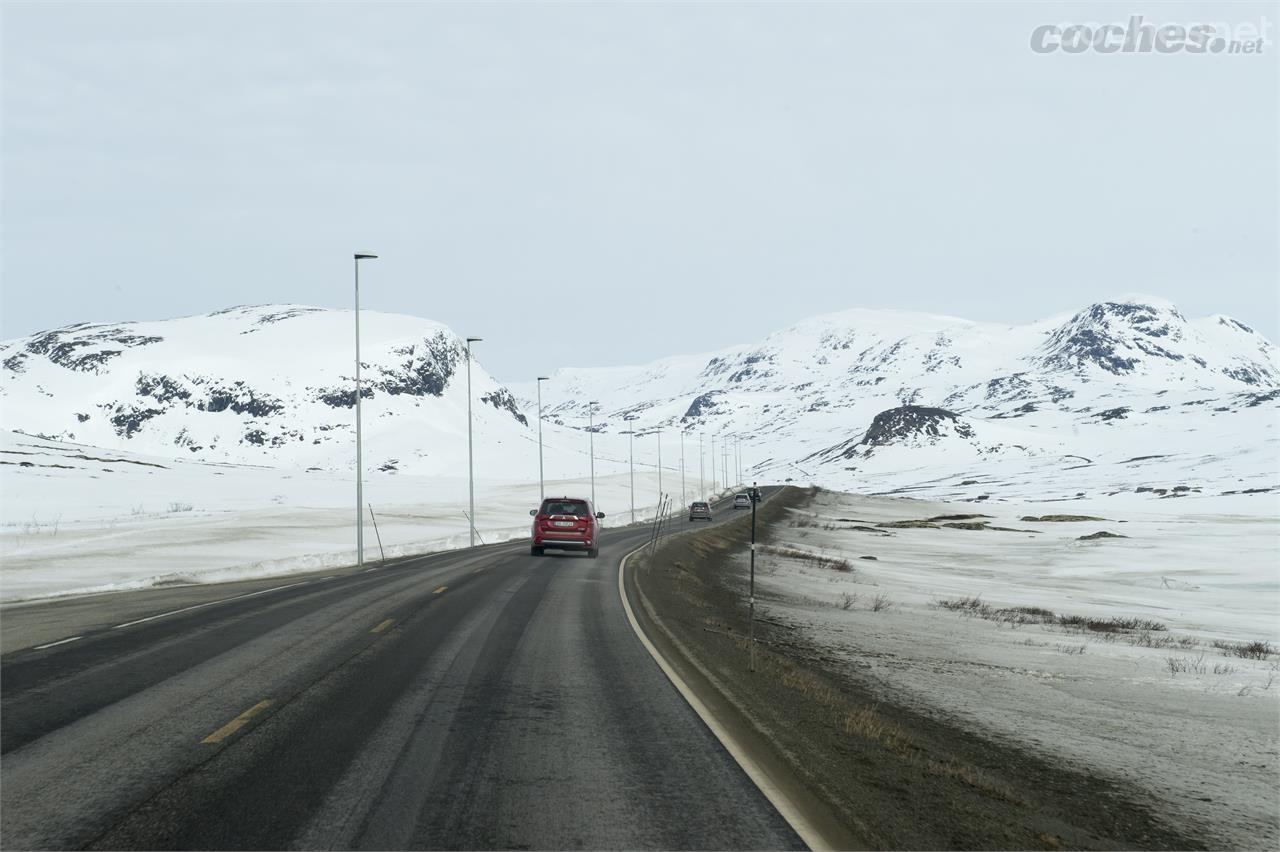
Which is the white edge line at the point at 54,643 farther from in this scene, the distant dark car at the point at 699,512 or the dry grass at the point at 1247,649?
the distant dark car at the point at 699,512

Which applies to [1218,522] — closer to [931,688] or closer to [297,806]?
[931,688]

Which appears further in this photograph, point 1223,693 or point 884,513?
point 884,513

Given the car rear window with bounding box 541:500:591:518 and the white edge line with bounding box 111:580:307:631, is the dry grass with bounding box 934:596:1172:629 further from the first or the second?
the white edge line with bounding box 111:580:307:631

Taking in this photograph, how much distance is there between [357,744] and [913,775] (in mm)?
4419

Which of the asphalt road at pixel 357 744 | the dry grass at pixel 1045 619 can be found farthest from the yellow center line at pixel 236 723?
the dry grass at pixel 1045 619

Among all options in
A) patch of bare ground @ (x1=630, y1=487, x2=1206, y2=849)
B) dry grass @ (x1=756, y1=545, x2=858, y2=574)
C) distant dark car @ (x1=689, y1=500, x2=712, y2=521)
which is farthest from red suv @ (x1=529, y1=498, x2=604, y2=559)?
distant dark car @ (x1=689, y1=500, x2=712, y2=521)

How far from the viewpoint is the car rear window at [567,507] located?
37.8 m

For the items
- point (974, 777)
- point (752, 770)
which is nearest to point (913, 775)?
point (974, 777)

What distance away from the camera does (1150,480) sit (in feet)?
493

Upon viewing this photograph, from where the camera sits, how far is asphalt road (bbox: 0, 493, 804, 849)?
21.5 ft

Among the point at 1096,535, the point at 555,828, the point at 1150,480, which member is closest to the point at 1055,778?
the point at 555,828

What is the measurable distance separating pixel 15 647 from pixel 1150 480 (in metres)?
158

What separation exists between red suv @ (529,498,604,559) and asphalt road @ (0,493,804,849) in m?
20.6

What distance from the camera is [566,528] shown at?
37406 mm
